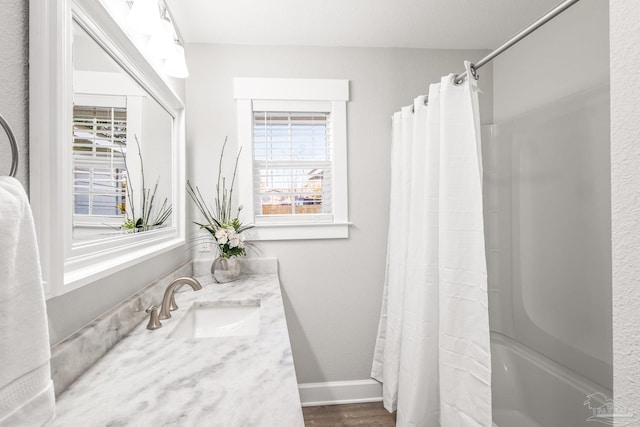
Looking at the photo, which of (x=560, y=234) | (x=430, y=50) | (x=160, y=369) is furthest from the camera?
(x=430, y=50)

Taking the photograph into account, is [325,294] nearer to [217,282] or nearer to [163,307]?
[217,282]

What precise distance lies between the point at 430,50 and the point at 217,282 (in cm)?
218

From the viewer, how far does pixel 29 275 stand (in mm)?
448

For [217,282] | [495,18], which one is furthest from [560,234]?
[217,282]

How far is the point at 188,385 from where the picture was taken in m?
0.72

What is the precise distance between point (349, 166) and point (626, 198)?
1518 mm

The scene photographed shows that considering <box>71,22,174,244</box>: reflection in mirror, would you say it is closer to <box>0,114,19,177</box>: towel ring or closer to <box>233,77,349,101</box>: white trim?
<box>0,114,19,177</box>: towel ring

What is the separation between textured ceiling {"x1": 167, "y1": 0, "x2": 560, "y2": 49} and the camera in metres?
1.62

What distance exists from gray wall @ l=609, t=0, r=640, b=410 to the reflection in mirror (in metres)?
1.34

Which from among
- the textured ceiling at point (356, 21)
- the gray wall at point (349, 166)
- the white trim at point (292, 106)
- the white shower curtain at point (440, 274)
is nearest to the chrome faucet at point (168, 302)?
the gray wall at point (349, 166)

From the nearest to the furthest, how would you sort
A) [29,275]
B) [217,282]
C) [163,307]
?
1. [29,275]
2. [163,307]
3. [217,282]

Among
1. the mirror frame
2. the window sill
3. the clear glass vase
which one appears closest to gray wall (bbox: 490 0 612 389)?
the window sill

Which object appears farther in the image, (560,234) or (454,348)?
(560,234)

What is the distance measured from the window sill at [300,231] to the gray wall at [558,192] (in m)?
1.16
